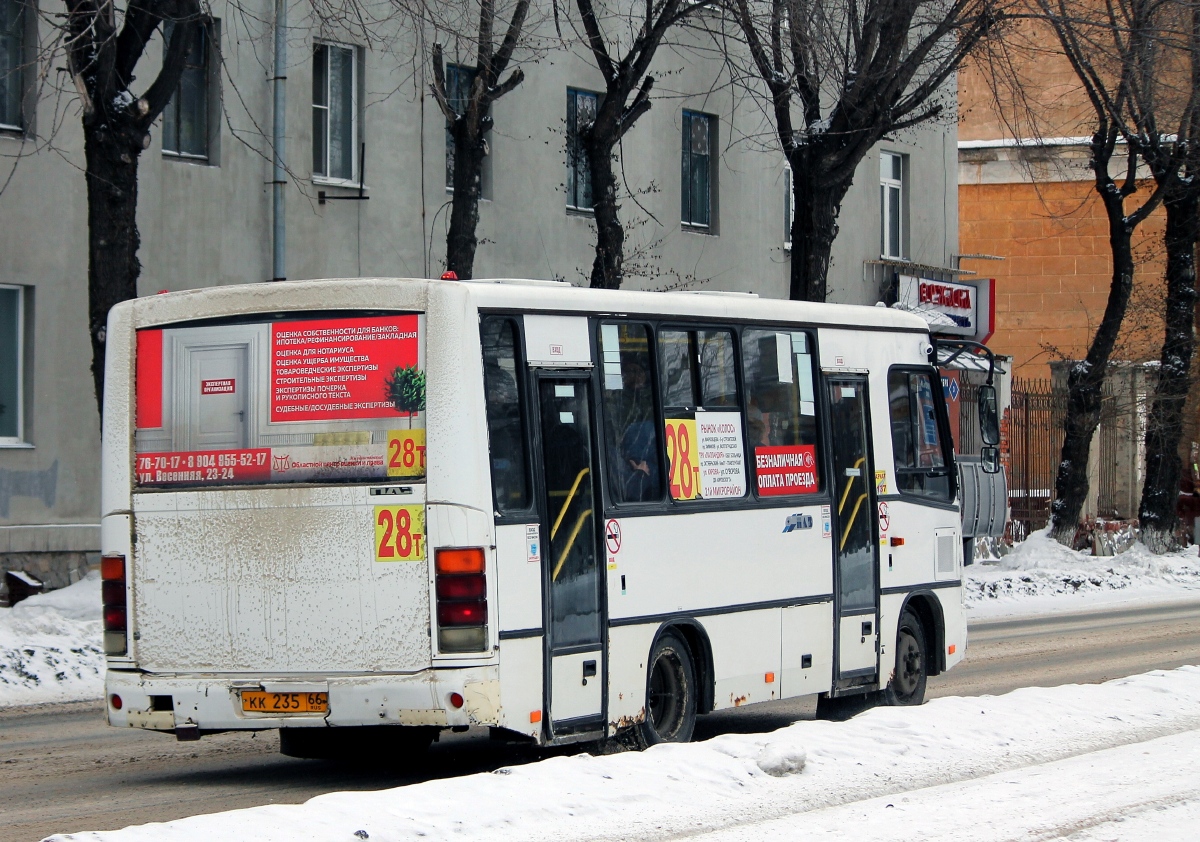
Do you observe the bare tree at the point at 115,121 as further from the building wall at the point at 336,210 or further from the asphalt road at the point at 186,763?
the asphalt road at the point at 186,763

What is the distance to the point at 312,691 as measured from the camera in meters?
8.81

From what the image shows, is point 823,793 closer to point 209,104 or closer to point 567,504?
point 567,504

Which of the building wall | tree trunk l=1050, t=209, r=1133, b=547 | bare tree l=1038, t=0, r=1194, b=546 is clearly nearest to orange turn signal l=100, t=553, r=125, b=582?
the building wall

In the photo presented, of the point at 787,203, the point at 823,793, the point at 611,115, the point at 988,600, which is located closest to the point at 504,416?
the point at 823,793

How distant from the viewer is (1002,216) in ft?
144

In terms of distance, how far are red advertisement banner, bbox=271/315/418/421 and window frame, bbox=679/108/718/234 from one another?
1852 cm

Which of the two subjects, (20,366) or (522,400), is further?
(20,366)

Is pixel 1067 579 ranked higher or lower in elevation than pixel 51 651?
lower

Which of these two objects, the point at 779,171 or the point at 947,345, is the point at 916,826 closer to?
the point at 947,345

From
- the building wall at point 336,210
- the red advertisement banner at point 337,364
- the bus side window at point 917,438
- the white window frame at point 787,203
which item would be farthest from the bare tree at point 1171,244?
the red advertisement banner at point 337,364

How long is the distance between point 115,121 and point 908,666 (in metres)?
8.27

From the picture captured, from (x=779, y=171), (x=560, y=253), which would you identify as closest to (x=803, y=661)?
(x=560, y=253)

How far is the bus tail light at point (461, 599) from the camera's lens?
8.61m

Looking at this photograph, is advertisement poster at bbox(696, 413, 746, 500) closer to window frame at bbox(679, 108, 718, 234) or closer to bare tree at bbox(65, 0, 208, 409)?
bare tree at bbox(65, 0, 208, 409)
